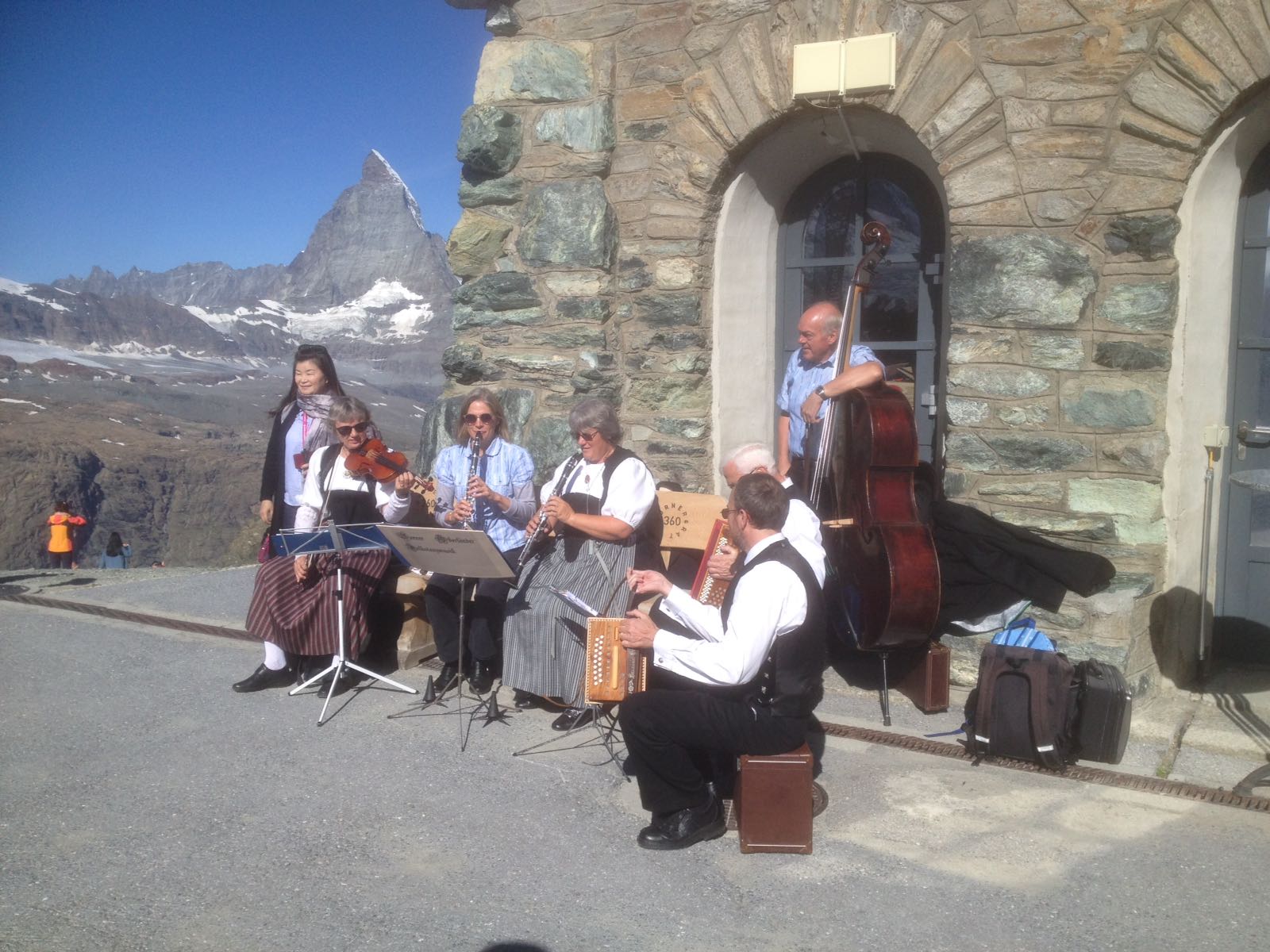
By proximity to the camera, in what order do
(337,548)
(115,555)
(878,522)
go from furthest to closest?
(115,555)
(337,548)
(878,522)

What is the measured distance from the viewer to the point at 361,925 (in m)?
2.96

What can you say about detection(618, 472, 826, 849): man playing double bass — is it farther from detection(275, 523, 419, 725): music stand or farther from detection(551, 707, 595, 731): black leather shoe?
detection(275, 523, 419, 725): music stand

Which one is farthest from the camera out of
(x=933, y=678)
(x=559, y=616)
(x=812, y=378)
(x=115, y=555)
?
(x=115, y=555)

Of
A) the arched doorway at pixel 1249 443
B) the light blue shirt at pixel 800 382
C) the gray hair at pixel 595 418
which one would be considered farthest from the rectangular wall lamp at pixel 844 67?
the gray hair at pixel 595 418

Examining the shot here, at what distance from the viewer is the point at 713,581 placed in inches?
156

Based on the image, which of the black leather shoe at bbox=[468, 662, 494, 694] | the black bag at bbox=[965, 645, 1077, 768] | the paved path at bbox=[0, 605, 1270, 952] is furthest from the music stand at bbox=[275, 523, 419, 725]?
the black bag at bbox=[965, 645, 1077, 768]

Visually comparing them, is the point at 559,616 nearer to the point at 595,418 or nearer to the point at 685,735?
the point at 595,418

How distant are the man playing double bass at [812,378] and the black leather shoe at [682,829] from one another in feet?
5.86

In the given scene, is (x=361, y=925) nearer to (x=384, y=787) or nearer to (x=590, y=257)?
(x=384, y=787)

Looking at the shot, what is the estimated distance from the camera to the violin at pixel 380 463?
4.82 metres

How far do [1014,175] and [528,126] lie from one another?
2635 millimetres

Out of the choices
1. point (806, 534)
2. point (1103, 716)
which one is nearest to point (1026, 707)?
point (1103, 716)

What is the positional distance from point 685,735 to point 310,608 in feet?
7.96

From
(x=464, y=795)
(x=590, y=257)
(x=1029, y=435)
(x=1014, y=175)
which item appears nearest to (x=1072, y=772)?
(x=1029, y=435)
